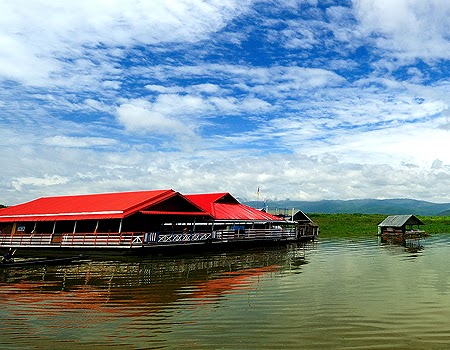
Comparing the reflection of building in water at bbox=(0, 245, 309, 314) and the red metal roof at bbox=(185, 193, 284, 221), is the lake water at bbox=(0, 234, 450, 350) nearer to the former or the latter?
the reflection of building in water at bbox=(0, 245, 309, 314)

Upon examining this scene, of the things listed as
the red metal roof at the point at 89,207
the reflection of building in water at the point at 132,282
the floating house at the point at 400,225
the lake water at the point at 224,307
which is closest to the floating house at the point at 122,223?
the red metal roof at the point at 89,207

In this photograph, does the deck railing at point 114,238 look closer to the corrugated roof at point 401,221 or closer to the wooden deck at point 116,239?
the wooden deck at point 116,239

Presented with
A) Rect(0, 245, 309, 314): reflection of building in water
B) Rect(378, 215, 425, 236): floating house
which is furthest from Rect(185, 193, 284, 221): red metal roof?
Rect(378, 215, 425, 236): floating house

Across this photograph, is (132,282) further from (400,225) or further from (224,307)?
(400,225)

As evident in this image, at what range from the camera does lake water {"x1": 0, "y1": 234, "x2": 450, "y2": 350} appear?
10.5m

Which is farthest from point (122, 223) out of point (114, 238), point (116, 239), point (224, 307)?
point (224, 307)

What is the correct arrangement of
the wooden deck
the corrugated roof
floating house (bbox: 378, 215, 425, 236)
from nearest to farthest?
the wooden deck → floating house (bbox: 378, 215, 425, 236) → the corrugated roof

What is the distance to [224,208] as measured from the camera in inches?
1825

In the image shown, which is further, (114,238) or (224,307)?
(114,238)

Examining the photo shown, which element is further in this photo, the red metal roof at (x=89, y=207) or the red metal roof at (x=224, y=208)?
the red metal roof at (x=224, y=208)

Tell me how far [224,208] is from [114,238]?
1813 cm

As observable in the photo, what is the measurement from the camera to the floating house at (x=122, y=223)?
1232 inches

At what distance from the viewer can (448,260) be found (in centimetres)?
2930

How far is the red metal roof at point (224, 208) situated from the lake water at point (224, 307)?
18.3 m
